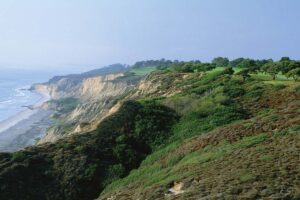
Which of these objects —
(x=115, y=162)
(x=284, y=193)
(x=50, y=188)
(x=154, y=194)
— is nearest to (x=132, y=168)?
(x=115, y=162)

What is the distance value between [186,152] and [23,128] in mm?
81181

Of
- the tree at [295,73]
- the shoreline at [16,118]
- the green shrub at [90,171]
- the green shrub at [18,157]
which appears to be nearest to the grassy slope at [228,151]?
the green shrub at [90,171]

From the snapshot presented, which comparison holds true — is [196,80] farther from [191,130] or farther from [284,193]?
[284,193]

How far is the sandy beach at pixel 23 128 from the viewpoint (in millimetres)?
87625

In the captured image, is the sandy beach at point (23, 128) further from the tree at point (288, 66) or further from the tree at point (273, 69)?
the tree at point (288, 66)

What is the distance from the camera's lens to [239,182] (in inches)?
816

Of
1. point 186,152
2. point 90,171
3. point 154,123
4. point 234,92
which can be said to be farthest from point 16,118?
point 186,152

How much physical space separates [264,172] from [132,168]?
15.8 m

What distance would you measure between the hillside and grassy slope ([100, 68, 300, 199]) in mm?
60

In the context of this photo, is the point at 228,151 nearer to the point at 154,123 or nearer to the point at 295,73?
the point at 154,123

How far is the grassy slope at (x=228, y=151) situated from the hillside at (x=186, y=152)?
60 mm

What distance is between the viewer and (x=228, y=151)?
27469 millimetres

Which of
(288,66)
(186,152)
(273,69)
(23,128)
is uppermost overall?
(288,66)

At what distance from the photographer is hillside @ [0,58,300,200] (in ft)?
72.2
